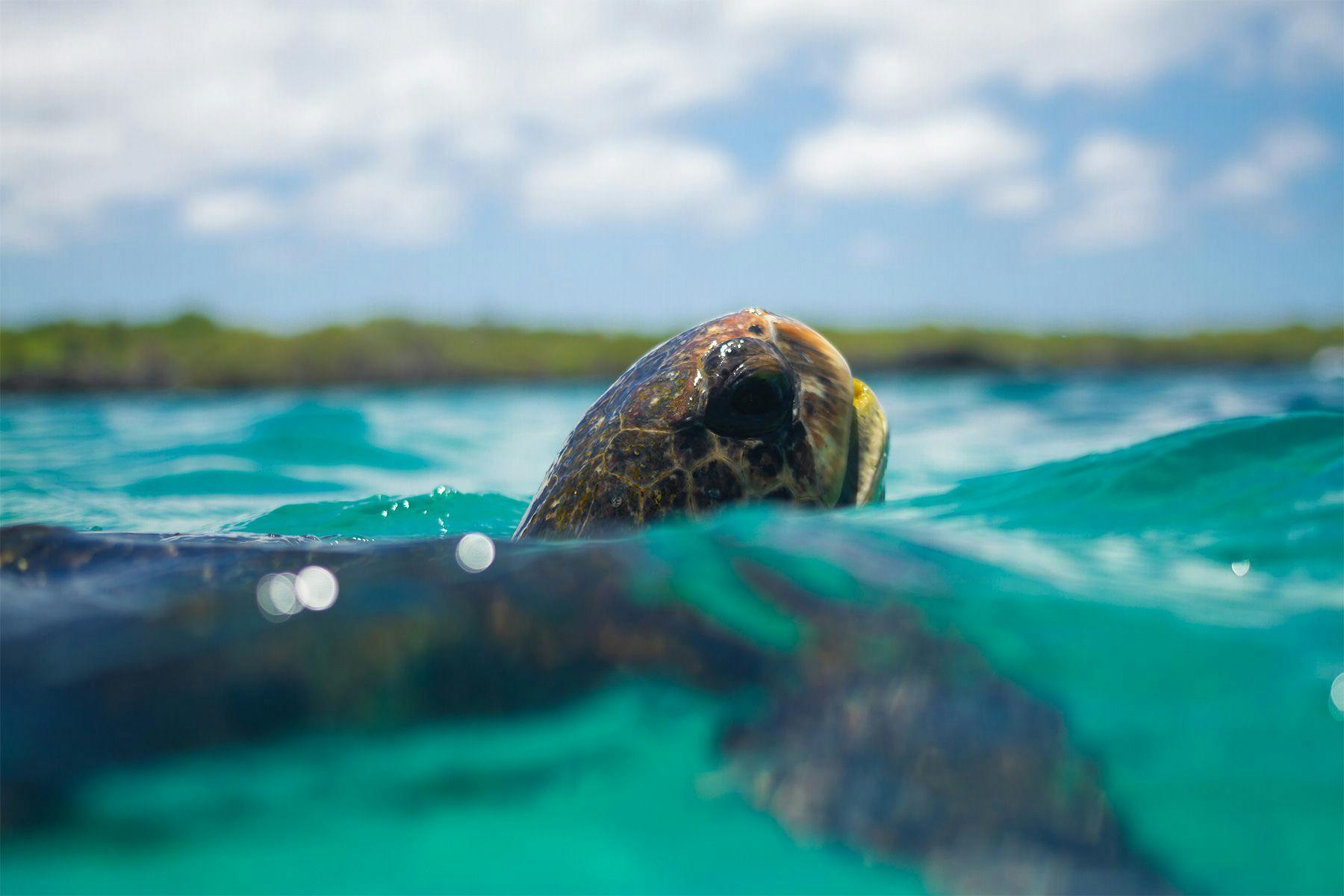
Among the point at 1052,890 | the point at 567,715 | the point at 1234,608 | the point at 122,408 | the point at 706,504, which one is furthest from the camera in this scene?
the point at 122,408

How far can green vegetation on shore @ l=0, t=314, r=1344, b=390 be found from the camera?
91.2 ft

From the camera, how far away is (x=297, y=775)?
6.00ft

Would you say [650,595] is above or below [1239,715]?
above

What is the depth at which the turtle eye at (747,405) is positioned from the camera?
3254 mm

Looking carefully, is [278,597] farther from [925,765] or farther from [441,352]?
[441,352]

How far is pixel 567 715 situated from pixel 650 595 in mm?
339

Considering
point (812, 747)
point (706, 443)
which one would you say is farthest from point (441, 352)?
point (812, 747)

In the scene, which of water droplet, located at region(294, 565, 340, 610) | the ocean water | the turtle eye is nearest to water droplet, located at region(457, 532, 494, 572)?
the ocean water

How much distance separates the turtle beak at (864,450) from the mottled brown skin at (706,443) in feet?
0.30

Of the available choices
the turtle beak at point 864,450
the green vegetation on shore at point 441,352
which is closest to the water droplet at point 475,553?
the turtle beak at point 864,450

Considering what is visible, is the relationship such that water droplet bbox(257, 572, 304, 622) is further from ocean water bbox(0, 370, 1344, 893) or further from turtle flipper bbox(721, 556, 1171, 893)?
turtle flipper bbox(721, 556, 1171, 893)

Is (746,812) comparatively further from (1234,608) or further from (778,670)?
(1234,608)

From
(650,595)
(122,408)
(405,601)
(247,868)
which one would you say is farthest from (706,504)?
(122,408)

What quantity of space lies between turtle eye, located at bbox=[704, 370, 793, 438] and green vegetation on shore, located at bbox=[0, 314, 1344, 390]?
87.5 feet
